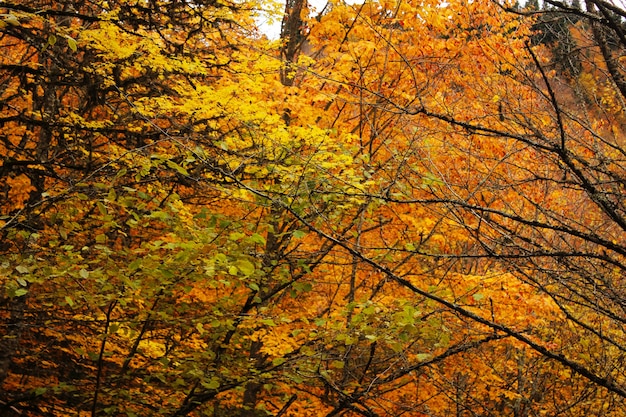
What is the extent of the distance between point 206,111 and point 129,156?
1.87 meters

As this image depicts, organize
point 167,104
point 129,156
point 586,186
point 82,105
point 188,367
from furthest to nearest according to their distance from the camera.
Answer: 1. point 82,105
2. point 167,104
3. point 188,367
4. point 129,156
5. point 586,186

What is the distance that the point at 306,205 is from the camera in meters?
3.76

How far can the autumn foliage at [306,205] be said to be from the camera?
3299 millimetres

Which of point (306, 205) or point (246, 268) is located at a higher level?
point (306, 205)


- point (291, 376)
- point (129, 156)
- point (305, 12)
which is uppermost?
point (305, 12)

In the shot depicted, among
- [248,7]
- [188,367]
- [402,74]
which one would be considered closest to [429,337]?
[188,367]

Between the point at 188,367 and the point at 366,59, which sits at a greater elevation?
the point at 366,59

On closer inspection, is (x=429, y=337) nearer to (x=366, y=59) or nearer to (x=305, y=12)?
(x=366, y=59)

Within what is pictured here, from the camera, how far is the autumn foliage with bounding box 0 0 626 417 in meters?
3.30

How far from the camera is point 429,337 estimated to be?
5277 mm

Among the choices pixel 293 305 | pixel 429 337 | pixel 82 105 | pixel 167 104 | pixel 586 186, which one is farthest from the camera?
pixel 293 305

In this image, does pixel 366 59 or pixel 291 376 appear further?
pixel 366 59

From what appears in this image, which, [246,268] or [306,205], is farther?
[306,205]

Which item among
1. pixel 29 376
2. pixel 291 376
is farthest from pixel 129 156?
pixel 29 376
